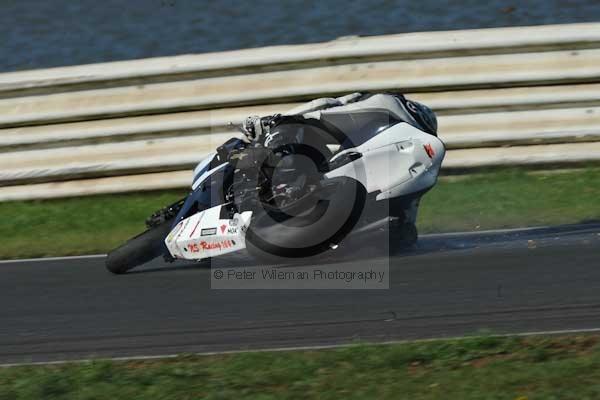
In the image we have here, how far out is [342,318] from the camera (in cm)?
599

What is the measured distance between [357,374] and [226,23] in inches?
375

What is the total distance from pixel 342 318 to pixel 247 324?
618 millimetres

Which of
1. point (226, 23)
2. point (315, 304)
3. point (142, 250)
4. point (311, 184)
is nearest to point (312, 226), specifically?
point (311, 184)

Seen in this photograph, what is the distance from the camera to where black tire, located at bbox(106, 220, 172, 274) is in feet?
24.8

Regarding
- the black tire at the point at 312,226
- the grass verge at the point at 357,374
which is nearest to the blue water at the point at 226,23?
the black tire at the point at 312,226

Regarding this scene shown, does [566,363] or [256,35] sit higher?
[256,35]

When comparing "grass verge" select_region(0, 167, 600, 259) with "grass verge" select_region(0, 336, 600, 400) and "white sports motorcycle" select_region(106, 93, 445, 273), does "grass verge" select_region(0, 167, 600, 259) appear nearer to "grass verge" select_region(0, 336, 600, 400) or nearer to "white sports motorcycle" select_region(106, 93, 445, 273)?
"white sports motorcycle" select_region(106, 93, 445, 273)

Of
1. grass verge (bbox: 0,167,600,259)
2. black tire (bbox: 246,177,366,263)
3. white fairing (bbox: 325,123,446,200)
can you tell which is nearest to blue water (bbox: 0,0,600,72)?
grass verge (bbox: 0,167,600,259)

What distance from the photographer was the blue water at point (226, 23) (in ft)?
42.3

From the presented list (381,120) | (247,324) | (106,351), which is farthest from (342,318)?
(381,120)

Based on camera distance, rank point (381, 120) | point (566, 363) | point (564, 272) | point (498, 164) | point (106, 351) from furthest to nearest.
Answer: point (498, 164) → point (381, 120) → point (564, 272) → point (106, 351) → point (566, 363)

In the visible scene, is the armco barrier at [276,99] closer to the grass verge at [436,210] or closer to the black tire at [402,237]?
the grass verge at [436,210]

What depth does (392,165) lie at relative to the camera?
7.27 meters

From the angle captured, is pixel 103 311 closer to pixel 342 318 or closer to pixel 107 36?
pixel 342 318
